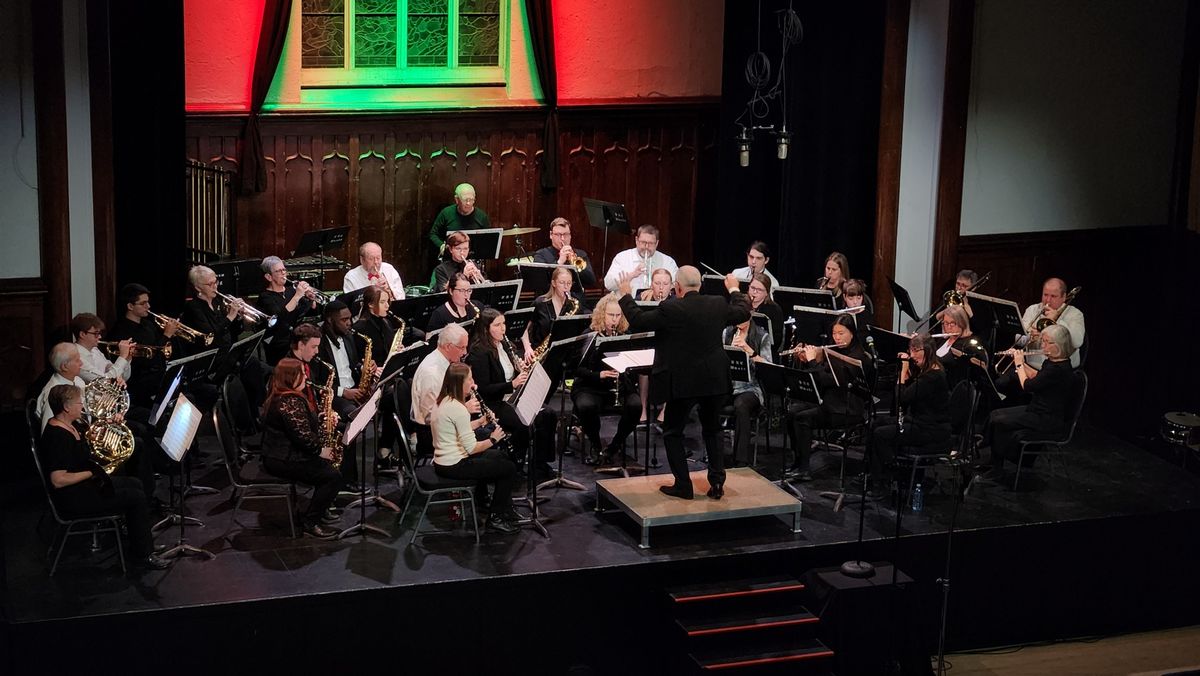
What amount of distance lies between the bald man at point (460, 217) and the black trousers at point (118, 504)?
476 centimetres

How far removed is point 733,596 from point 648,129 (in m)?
6.46

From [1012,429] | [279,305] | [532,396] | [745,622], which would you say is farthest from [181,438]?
[1012,429]

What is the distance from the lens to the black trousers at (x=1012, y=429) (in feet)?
29.1

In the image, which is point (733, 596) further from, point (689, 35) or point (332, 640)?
point (689, 35)

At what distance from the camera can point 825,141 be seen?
11.3m

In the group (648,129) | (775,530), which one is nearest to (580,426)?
(775,530)

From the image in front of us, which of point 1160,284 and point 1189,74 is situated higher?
point 1189,74

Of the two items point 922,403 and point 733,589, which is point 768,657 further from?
point 922,403

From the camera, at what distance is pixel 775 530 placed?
8148mm

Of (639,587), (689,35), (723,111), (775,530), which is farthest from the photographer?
(689,35)

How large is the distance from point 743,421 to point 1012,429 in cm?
174

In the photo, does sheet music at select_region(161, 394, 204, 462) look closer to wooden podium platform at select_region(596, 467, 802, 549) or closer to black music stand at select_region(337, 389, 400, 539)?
black music stand at select_region(337, 389, 400, 539)

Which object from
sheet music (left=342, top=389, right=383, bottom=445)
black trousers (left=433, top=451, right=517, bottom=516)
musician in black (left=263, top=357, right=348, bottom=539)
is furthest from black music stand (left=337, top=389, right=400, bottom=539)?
black trousers (left=433, top=451, right=517, bottom=516)

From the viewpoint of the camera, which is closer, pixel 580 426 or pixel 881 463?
pixel 881 463
